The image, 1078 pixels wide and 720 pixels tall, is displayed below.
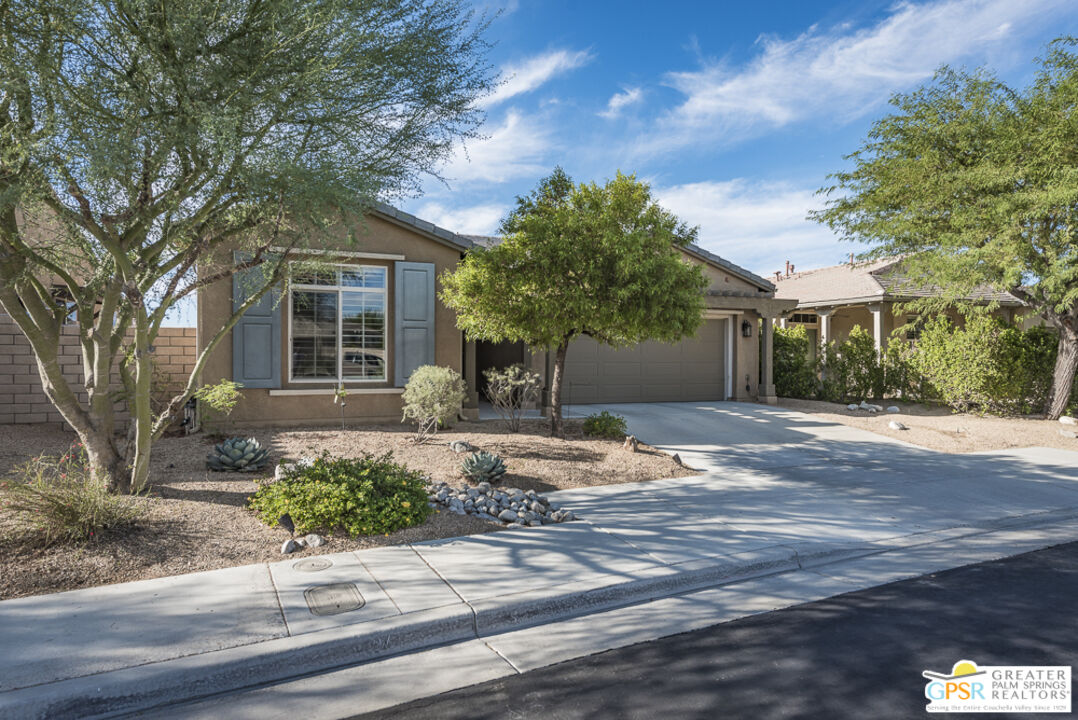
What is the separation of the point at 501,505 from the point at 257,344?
18.8 feet

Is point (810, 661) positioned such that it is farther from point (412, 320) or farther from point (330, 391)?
point (330, 391)

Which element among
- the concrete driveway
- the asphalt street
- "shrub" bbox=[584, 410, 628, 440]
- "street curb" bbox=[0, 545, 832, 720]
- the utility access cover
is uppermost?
"shrub" bbox=[584, 410, 628, 440]

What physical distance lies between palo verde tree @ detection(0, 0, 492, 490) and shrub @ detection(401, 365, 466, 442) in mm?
3182

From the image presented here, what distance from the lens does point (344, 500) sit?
203 inches

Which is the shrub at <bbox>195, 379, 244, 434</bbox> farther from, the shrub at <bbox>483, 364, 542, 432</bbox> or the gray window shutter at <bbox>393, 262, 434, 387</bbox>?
the shrub at <bbox>483, 364, 542, 432</bbox>

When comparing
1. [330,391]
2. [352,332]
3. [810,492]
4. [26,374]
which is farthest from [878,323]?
[26,374]

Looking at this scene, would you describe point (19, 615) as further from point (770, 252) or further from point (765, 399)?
point (770, 252)

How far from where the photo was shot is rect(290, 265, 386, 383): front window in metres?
9.95

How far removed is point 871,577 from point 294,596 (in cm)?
424

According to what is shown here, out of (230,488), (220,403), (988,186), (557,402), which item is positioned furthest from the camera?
(988,186)

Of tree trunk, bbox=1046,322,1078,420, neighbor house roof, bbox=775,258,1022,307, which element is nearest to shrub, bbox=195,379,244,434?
neighbor house roof, bbox=775,258,1022,307

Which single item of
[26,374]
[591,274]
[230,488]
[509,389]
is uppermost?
[591,274]

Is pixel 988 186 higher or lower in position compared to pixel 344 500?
higher

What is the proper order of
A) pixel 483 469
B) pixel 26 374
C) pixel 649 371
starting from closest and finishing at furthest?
pixel 483 469
pixel 26 374
pixel 649 371
